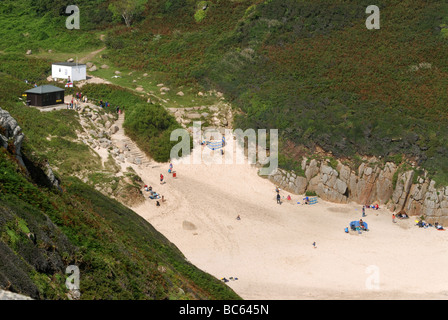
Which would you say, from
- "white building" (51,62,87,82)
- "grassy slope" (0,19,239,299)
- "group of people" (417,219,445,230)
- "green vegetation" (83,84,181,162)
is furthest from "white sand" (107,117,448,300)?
"white building" (51,62,87,82)

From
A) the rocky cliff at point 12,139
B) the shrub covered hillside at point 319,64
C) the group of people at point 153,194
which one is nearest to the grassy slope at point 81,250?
the rocky cliff at point 12,139

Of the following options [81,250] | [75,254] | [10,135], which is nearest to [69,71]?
[10,135]

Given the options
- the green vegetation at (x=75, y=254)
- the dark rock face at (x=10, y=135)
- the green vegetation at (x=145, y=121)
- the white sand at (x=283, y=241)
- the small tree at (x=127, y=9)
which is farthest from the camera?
the small tree at (x=127, y=9)

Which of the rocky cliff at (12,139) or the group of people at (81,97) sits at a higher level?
the group of people at (81,97)

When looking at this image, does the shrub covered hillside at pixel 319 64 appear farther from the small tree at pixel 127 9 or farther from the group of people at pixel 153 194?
the group of people at pixel 153 194

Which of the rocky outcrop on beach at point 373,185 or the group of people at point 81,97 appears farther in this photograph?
the group of people at point 81,97

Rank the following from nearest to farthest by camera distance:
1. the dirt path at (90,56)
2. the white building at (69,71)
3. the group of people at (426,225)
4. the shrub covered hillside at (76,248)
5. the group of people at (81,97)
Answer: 1. the shrub covered hillside at (76,248)
2. the group of people at (426,225)
3. the group of people at (81,97)
4. the white building at (69,71)
5. the dirt path at (90,56)

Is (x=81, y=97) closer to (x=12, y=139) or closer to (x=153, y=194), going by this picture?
(x=153, y=194)
